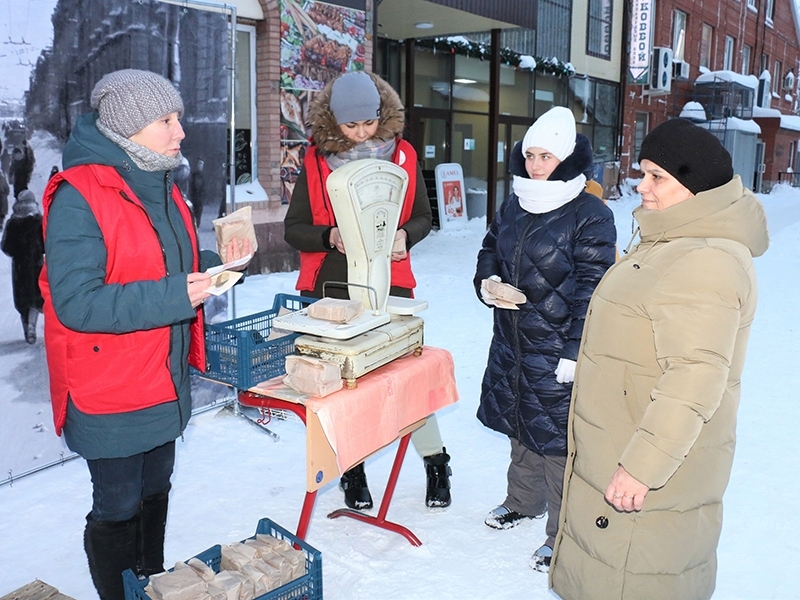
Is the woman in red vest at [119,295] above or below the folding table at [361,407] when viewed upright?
above

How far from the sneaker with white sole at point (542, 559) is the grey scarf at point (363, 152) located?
6.09ft

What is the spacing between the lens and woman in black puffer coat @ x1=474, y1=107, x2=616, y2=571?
2.95 m

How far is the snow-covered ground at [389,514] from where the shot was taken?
10.00ft

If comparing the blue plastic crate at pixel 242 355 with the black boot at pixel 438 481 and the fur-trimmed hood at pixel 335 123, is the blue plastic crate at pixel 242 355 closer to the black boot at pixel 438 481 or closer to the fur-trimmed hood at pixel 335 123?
the fur-trimmed hood at pixel 335 123

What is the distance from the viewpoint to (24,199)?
3.54 m

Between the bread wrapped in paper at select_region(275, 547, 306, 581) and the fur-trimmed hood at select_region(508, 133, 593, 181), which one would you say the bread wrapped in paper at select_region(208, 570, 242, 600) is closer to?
the bread wrapped in paper at select_region(275, 547, 306, 581)

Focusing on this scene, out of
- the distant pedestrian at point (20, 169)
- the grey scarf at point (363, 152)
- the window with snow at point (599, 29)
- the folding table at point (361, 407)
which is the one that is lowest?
the folding table at point (361, 407)

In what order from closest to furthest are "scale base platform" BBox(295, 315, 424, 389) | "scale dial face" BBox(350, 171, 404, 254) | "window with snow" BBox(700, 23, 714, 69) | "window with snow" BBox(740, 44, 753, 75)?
"scale base platform" BBox(295, 315, 424, 389), "scale dial face" BBox(350, 171, 404, 254), "window with snow" BBox(700, 23, 714, 69), "window with snow" BBox(740, 44, 753, 75)

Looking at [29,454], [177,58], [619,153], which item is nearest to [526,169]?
[177,58]

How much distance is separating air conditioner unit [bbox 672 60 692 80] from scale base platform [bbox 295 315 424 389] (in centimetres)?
2093

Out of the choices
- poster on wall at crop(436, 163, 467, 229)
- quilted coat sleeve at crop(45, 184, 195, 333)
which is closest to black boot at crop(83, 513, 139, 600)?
quilted coat sleeve at crop(45, 184, 195, 333)

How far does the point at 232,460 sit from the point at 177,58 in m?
2.31

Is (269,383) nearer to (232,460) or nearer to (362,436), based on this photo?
(362,436)

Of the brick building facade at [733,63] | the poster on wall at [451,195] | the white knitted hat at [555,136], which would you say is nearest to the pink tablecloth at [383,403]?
the white knitted hat at [555,136]
